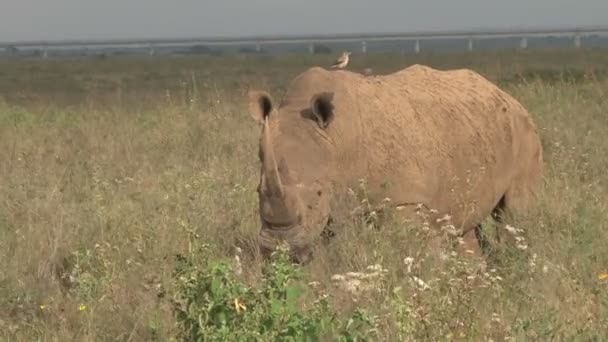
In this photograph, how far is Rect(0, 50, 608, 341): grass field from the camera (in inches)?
233

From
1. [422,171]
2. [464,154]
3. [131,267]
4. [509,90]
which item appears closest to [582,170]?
[464,154]

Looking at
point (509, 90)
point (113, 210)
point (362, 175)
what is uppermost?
point (362, 175)

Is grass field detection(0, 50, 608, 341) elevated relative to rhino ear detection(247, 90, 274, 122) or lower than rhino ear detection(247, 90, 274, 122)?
lower

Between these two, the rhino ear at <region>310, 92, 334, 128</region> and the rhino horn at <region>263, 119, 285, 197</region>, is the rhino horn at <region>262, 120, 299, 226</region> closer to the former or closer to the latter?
the rhino horn at <region>263, 119, 285, 197</region>

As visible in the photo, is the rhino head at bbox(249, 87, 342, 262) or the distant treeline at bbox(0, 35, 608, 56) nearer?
the rhino head at bbox(249, 87, 342, 262)

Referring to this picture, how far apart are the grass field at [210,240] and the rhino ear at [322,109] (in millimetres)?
748

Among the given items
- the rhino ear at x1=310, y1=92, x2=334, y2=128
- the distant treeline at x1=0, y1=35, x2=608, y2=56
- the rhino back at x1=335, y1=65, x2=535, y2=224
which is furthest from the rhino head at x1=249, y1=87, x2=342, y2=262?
the distant treeline at x1=0, y1=35, x2=608, y2=56

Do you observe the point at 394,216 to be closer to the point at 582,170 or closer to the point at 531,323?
the point at 531,323

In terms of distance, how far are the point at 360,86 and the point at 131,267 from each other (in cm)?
203

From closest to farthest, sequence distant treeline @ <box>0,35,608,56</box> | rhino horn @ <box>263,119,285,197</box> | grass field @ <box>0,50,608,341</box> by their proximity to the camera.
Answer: grass field @ <box>0,50,608,341</box> → rhino horn @ <box>263,119,285,197</box> → distant treeline @ <box>0,35,608,56</box>

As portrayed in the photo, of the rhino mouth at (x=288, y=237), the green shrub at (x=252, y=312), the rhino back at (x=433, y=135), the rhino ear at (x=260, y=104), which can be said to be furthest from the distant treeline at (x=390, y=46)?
the green shrub at (x=252, y=312)

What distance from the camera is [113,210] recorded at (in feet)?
30.7

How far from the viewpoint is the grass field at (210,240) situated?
19.4 feet

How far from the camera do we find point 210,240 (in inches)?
327
